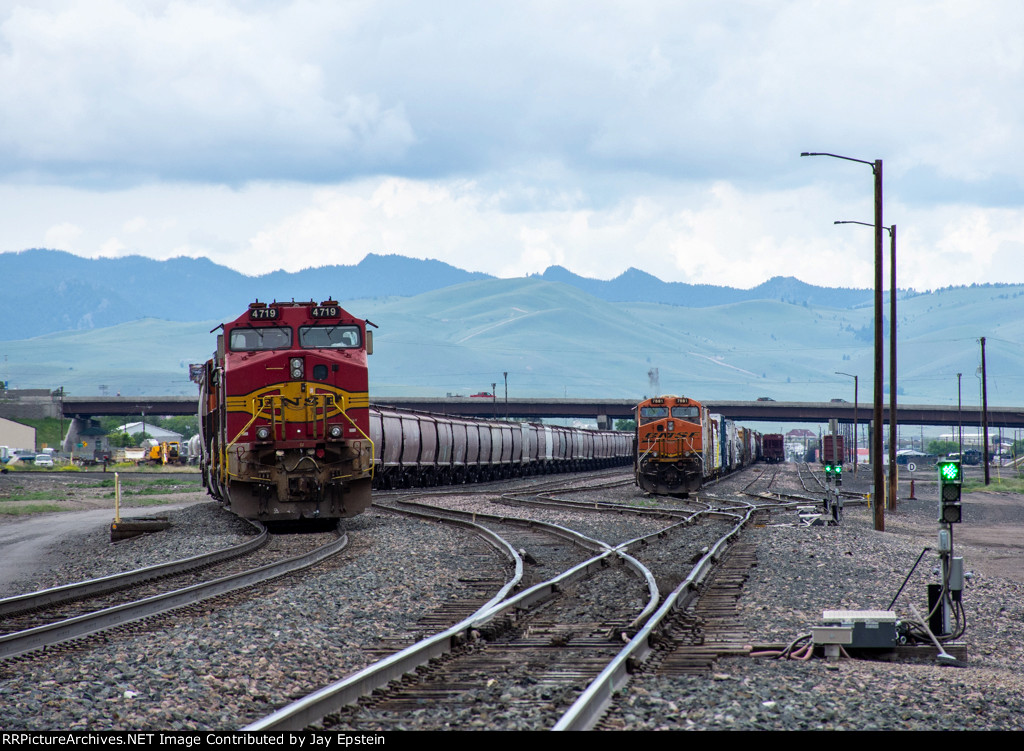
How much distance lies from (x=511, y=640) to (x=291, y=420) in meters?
12.2

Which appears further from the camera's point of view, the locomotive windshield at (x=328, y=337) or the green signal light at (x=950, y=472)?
the locomotive windshield at (x=328, y=337)

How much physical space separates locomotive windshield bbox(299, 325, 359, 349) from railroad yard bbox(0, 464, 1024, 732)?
377 centimetres

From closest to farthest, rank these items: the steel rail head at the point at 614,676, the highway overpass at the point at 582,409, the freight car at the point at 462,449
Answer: the steel rail head at the point at 614,676
the freight car at the point at 462,449
the highway overpass at the point at 582,409

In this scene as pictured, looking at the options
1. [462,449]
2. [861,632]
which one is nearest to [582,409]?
[462,449]

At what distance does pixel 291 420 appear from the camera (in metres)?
21.5

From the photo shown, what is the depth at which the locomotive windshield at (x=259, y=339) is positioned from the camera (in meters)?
22.1

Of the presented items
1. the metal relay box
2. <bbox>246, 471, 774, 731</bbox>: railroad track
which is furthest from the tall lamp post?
the metal relay box

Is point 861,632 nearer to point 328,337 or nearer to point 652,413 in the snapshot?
point 328,337

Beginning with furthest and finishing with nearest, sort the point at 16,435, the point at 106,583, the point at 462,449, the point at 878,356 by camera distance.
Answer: the point at 16,435 < the point at 462,449 < the point at 878,356 < the point at 106,583

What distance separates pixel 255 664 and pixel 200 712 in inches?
58.3

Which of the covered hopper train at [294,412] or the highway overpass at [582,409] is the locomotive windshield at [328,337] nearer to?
the covered hopper train at [294,412]

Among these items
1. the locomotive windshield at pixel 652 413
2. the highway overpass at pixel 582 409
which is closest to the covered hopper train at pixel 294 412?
the locomotive windshield at pixel 652 413

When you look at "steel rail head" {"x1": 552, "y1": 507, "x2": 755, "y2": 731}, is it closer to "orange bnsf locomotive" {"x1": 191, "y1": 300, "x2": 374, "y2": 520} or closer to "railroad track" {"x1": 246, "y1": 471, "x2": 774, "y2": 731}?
"railroad track" {"x1": 246, "y1": 471, "x2": 774, "y2": 731}

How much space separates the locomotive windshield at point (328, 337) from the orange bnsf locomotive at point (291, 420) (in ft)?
0.07
